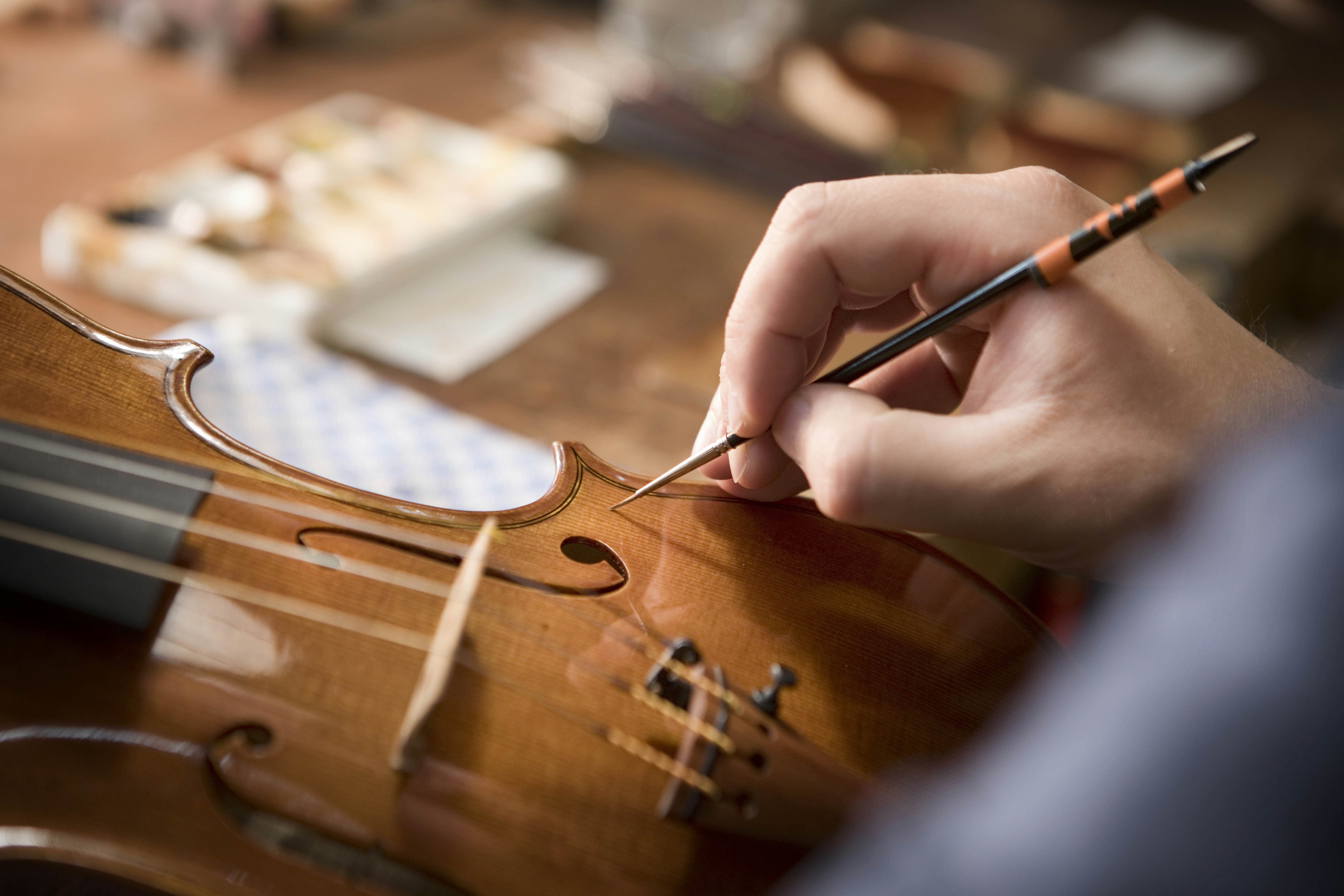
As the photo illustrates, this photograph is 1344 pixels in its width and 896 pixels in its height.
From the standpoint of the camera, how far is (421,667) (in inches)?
17.2

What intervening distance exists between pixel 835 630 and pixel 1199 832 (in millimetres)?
240

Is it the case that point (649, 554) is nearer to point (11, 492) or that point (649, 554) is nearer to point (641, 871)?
point (641, 871)

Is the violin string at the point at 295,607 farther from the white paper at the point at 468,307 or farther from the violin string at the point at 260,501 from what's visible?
the white paper at the point at 468,307

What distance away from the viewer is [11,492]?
0.49 metres

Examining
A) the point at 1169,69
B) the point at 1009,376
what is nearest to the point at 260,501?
the point at 1009,376

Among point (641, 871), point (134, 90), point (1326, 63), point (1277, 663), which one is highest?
point (1326, 63)

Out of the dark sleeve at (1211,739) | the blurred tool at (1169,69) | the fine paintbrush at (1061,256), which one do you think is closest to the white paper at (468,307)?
the fine paintbrush at (1061,256)

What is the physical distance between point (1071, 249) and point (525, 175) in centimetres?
79

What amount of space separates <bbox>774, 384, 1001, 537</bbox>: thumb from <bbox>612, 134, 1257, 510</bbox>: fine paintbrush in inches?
1.7

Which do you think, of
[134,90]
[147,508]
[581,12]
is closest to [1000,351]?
[147,508]

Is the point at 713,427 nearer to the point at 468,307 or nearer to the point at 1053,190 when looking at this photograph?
the point at 1053,190

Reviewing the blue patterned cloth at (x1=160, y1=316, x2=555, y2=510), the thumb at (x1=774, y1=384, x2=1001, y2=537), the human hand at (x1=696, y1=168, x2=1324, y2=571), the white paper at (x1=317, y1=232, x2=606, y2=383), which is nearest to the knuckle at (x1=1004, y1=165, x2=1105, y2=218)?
the human hand at (x1=696, y1=168, x2=1324, y2=571)

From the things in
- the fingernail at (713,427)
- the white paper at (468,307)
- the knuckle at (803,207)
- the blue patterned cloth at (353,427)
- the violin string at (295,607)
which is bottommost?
the blue patterned cloth at (353,427)

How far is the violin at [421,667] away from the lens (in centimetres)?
39
